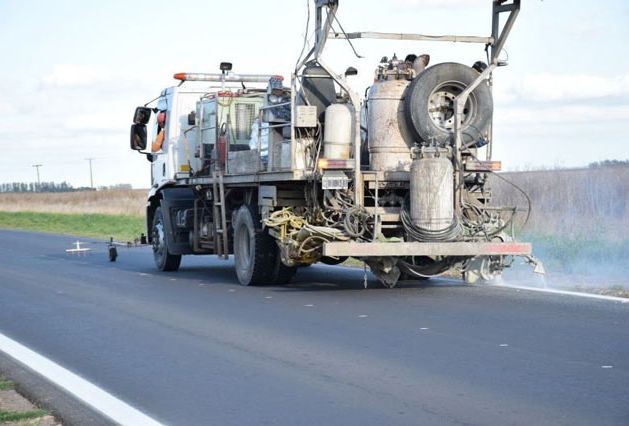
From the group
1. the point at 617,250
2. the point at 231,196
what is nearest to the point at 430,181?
the point at 231,196

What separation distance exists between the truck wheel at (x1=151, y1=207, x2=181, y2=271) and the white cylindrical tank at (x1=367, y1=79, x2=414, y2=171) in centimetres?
583

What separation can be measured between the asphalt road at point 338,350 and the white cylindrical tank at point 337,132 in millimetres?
1790

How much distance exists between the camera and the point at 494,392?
25.8 ft

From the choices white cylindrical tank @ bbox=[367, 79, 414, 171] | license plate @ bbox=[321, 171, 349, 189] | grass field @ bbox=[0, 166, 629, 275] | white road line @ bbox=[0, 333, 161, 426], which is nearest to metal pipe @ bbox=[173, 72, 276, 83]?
white cylindrical tank @ bbox=[367, 79, 414, 171]

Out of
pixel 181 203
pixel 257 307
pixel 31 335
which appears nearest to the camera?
pixel 31 335

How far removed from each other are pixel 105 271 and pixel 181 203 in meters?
1.75

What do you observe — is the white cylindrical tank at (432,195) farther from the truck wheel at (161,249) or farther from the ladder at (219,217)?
the truck wheel at (161,249)

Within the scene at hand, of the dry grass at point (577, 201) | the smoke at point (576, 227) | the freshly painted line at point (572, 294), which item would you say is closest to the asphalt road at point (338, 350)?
the freshly painted line at point (572, 294)

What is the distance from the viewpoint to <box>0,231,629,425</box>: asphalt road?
24.6ft

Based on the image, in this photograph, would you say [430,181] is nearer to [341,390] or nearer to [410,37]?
[410,37]

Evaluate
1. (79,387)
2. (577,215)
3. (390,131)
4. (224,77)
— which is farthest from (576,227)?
(79,387)

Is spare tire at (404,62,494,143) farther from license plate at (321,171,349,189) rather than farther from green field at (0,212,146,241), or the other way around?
green field at (0,212,146,241)

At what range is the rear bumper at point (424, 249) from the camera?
1387 centimetres

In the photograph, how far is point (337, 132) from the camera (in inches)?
578
